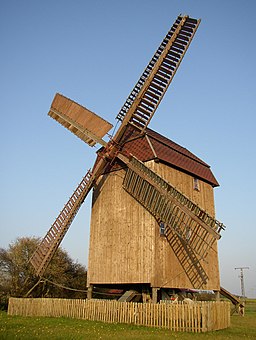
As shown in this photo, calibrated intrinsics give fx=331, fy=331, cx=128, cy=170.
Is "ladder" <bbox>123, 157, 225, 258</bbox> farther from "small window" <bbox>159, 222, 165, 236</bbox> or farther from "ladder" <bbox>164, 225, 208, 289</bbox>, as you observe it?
"ladder" <bbox>164, 225, 208, 289</bbox>

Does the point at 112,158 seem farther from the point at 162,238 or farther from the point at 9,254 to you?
the point at 9,254

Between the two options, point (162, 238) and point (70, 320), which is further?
point (162, 238)

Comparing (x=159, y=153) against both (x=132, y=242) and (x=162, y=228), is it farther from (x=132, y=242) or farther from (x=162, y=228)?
(x=132, y=242)

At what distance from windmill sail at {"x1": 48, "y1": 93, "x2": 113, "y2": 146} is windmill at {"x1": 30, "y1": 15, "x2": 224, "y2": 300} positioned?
0.03 m

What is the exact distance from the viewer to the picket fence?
11742 mm

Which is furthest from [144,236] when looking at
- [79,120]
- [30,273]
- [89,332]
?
[30,273]

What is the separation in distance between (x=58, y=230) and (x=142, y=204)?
4716 mm

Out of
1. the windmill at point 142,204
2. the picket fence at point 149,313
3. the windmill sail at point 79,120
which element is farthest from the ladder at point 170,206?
the picket fence at point 149,313

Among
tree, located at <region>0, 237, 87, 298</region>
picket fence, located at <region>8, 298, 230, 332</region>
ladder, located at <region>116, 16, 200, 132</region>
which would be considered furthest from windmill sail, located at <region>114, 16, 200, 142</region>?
tree, located at <region>0, 237, 87, 298</region>

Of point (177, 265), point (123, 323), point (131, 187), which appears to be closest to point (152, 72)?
point (131, 187)

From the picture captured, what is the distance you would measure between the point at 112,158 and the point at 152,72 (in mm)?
4855

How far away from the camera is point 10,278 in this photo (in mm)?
26594

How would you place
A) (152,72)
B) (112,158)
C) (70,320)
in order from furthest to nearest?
(112,158) → (152,72) → (70,320)

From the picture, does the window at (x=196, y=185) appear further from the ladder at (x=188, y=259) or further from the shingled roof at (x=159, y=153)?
the ladder at (x=188, y=259)
